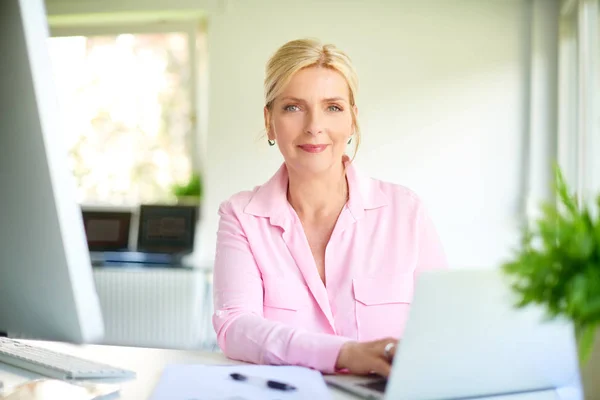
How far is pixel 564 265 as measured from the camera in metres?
0.57

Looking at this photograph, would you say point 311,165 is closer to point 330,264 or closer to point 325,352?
point 330,264

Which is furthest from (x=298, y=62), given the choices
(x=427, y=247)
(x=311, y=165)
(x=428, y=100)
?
(x=428, y=100)

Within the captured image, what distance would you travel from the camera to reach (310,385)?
3.12 feet

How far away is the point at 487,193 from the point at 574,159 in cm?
52

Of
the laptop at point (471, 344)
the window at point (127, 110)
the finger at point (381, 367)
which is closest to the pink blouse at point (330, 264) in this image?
the finger at point (381, 367)

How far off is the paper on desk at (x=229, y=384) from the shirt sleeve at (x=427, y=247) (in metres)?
0.50

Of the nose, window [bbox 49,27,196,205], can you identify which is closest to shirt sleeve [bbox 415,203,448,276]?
the nose

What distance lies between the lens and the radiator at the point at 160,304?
13.1 feet

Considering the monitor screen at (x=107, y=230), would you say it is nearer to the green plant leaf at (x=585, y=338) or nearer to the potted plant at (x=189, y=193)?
the potted plant at (x=189, y=193)

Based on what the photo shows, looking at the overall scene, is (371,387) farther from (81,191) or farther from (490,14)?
(81,191)

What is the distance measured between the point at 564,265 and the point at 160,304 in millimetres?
3683

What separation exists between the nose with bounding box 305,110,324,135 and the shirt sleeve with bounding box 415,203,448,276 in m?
0.31

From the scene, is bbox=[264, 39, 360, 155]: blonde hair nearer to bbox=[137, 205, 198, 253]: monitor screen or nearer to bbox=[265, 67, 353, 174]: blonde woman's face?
bbox=[265, 67, 353, 174]: blonde woman's face

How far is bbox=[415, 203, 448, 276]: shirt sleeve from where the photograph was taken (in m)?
1.45
